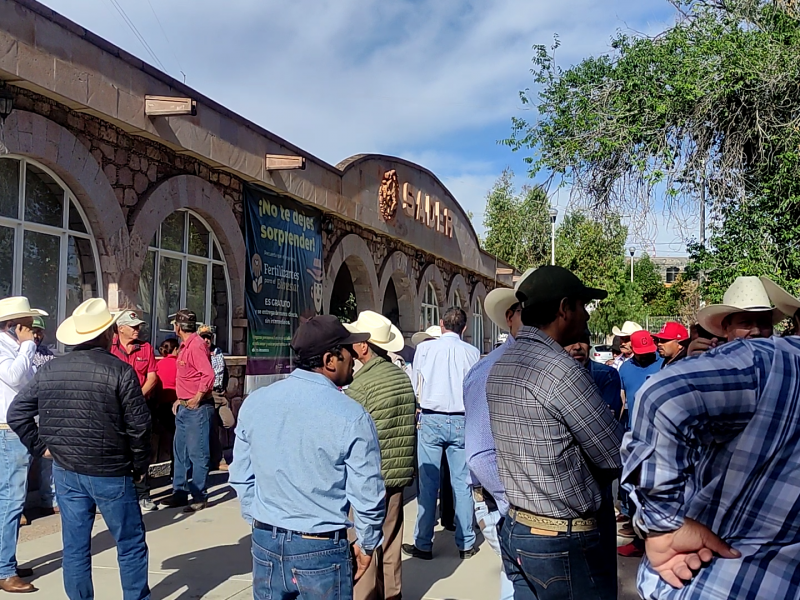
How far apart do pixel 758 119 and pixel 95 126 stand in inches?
381

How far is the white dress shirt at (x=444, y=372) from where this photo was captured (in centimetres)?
648

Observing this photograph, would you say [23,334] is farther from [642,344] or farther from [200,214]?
[642,344]

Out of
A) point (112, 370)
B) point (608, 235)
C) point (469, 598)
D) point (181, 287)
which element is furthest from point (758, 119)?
point (112, 370)

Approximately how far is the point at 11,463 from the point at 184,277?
4.84m

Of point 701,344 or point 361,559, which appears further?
point 701,344

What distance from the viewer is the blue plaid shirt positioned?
188cm

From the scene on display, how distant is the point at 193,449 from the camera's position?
7.75 meters

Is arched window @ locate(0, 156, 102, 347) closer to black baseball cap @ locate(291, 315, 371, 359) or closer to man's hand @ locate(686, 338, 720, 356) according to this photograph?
black baseball cap @ locate(291, 315, 371, 359)

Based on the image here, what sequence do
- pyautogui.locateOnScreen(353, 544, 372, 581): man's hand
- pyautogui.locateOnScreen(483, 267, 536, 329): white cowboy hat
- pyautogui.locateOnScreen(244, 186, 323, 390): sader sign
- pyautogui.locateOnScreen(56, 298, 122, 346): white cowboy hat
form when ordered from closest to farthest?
1. pyautogui.locateOnScreen(353, 544, 372, 581): man's hand
2. pyautogui.locateOnScreen(483, 267, 536, 329): white cowboy hat
3. pyautogui.locateOnScreen(56, 298, 122, 346): white cowboy hat
4. pyautogui.locateOnScreen(244, 186, 323, 390): sader sign

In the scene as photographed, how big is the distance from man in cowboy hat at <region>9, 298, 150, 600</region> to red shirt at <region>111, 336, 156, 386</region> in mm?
3137

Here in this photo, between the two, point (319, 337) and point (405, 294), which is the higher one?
point (405, 294)

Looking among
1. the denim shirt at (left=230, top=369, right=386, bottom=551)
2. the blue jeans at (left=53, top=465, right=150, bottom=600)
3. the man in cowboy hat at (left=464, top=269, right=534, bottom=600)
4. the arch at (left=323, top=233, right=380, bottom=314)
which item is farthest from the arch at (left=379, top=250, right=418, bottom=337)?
the denim shirt at (left=230, top=369, right=386, bottom=551)

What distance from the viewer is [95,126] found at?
8180 millimetres

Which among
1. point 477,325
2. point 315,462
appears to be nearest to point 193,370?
point 315,462
